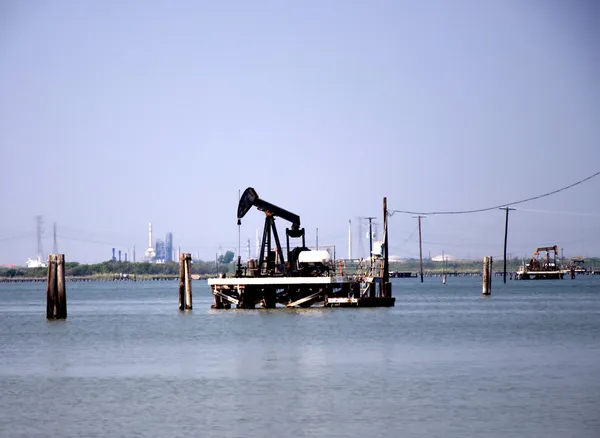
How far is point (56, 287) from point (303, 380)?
30.9 m

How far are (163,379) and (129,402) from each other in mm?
5853

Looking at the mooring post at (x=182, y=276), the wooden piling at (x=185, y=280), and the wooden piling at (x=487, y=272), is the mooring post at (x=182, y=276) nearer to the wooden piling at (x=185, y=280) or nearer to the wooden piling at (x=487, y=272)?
the wooden piling at (x=185, y=280)

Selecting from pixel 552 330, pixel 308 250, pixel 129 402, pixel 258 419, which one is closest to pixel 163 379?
pixel 129 402

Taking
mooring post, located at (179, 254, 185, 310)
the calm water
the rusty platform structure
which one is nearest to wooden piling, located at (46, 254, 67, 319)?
the calm water

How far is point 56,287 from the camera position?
6638 centimetres

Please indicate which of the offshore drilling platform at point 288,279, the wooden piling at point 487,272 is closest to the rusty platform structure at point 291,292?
the offshore drilling platform at point 288,279

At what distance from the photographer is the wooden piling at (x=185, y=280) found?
3019 inches

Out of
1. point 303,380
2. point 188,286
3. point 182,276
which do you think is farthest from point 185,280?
point 303,380

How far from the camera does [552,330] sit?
63.8 m

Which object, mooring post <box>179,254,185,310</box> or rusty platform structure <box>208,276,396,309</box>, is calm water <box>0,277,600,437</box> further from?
rusty platform structure <box>208,276,396,309</box>

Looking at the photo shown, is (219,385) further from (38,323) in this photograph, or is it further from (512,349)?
(38,323)

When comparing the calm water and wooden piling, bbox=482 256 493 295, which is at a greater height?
wooden piling, bbox=482 256 493 295

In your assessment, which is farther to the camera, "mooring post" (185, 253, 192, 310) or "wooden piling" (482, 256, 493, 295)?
"wooden piling" (482, 256, 493, 295)

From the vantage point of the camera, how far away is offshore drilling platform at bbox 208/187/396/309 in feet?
259
